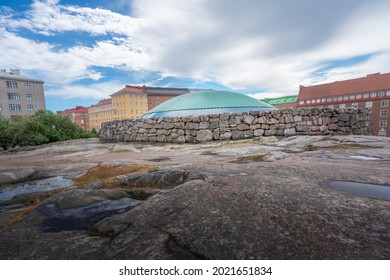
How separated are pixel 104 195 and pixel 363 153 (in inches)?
199

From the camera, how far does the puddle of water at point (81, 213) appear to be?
1567 mm

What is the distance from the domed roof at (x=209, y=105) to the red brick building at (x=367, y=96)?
42935 millimetres

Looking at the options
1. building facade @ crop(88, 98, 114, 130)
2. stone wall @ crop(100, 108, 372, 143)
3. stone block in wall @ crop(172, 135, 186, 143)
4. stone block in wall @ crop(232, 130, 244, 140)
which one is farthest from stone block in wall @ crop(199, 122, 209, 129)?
building facade @ crop(88, 98, 114, 130)

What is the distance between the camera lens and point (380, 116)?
43.4 metres

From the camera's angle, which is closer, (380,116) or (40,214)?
(40,214)

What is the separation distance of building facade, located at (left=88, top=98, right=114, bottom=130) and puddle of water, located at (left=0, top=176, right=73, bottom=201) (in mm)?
72361

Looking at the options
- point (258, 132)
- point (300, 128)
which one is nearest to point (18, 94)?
point (258, 132)

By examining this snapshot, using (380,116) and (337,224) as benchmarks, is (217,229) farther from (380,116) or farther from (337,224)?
(380,116)

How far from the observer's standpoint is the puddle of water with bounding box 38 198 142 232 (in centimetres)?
157

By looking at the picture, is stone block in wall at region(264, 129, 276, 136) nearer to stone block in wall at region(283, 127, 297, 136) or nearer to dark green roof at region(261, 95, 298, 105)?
stone block in wall at region(283, 127, 297, 136)

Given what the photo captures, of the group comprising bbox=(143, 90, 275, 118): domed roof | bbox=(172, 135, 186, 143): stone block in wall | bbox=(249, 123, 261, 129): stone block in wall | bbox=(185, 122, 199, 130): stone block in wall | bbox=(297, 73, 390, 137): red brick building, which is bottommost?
bbox=(172, 135, 186, 143): stone block in wall

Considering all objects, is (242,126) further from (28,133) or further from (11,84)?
(11,84)

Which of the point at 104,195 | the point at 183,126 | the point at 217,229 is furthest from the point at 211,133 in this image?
the point at 217,229

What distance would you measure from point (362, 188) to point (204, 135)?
6.40 metres
